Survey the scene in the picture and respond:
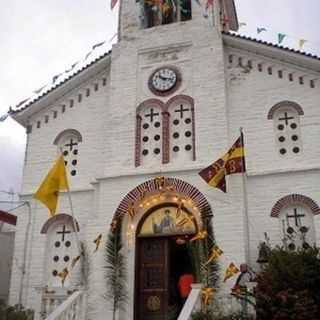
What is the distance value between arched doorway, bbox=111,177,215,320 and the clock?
3.20 meters

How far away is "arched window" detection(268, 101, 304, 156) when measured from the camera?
15.3 metres

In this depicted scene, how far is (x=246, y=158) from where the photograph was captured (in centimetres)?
1548

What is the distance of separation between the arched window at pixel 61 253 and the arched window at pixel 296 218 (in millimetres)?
6336

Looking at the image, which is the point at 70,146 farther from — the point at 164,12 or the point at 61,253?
the point at 164,12

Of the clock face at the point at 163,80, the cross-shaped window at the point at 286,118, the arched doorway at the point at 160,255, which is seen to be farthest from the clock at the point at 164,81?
the arched doorway at the point at 160,255

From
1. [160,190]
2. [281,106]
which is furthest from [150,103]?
[281,106]

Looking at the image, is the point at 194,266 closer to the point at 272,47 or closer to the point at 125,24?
the point at 272,47

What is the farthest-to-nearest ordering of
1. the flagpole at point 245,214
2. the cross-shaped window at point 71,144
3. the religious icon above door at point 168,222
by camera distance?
the cross-shaped window at point 71,144
the religious icon above door at point 168,222
the flagpole at point 245,214

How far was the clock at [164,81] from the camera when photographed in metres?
16.8

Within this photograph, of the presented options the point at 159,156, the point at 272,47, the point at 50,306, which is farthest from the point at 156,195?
the point at 272,47

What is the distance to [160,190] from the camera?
604 inches

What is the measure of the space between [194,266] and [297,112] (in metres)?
5.66

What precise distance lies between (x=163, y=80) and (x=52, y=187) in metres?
5.12

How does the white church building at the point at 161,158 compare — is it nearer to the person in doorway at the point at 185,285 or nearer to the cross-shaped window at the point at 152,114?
the cross-shaped window at the point at 152,114
